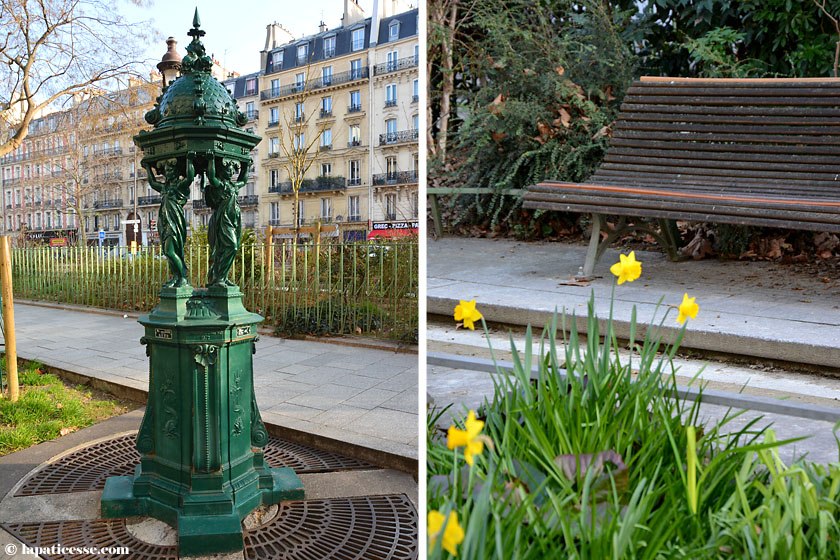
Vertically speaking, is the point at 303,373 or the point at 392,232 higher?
the point at 392,232

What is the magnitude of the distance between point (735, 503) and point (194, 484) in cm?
140

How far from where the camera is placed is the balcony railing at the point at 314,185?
3961 millimetres

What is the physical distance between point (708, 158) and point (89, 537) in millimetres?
3711

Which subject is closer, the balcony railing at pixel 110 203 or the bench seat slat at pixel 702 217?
the balcony railing at pixel 110 203

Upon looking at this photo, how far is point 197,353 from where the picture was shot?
1749 millimetres

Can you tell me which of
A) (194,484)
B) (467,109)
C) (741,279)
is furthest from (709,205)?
(467,109)

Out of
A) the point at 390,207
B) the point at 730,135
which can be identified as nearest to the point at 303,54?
the point at 390,207

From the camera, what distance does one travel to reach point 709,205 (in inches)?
117

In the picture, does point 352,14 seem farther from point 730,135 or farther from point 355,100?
point 730,135

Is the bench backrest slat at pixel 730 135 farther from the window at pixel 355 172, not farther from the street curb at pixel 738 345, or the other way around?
the street curb at pixel 738 345

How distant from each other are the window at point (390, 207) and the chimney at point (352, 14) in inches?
61.3

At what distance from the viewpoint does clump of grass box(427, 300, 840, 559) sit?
0.93 metres

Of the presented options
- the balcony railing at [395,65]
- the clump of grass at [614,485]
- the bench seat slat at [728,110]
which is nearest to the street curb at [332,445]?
the clump of grass at [614,485]

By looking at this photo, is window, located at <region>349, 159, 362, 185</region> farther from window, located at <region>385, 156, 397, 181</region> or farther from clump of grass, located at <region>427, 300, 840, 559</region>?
clump of grass, located at <region>427, 300, 840, 559</region>
